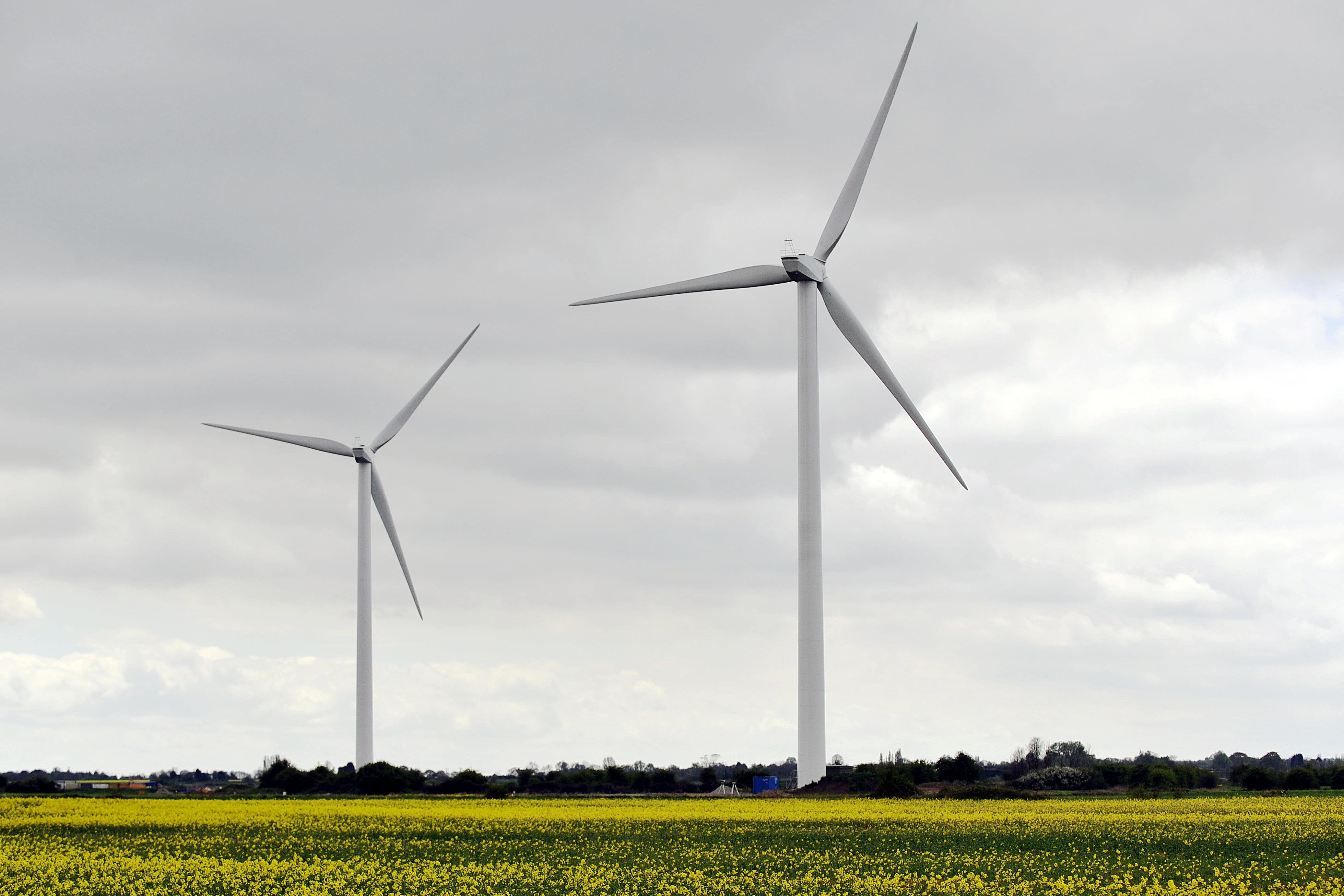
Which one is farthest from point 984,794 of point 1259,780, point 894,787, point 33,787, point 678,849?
point 33,787

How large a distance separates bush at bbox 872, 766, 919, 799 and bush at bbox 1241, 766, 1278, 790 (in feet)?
139

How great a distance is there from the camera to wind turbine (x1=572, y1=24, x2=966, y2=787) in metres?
93.4

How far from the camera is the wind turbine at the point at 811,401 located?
9344 centimetres

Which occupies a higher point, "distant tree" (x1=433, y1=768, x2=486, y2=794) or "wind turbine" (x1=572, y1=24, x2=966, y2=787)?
"wind turbine" (x1=572, y1=24, x2=966, y2=787)

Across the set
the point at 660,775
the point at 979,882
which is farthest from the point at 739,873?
the point at 660,775

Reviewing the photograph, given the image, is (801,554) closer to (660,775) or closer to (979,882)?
(660,775)

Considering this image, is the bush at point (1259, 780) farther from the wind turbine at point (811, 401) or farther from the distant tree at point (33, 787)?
the distant tree at point (33, 787)

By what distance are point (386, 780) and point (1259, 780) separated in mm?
74207

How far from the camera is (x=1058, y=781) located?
388ft

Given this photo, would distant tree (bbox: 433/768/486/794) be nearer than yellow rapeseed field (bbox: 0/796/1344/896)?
No

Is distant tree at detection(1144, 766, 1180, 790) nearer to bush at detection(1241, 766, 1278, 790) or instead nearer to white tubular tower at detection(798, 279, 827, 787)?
bush at detection(1241, 766, 1278, 790)

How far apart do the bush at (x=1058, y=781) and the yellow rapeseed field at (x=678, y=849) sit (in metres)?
37.1

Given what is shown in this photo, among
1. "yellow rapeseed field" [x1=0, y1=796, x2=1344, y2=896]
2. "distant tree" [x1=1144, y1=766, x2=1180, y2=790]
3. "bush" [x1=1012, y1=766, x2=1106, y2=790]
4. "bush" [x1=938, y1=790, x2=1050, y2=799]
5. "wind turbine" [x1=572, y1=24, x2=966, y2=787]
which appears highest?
"wind turbine" [x1=572, y1=24, x2=966, y2=787]

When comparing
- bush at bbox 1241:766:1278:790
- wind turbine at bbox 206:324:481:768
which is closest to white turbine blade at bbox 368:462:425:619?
wind turbine at bbox 206:324:481:768
